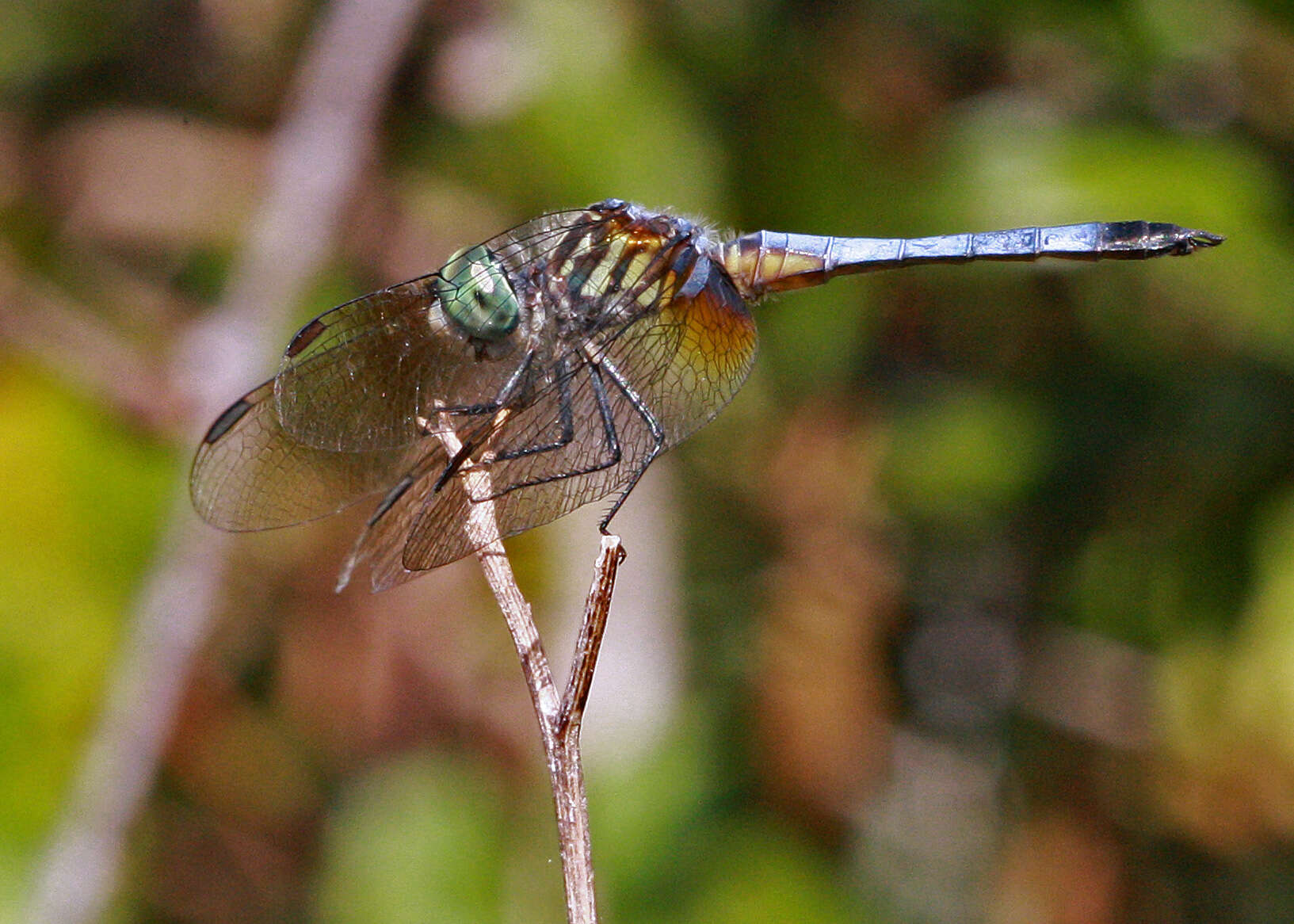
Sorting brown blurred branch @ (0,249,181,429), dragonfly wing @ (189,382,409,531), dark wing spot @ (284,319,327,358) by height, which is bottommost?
dragonfly wing @ (189,382,409,531)

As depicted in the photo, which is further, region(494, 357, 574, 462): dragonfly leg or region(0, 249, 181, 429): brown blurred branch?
region(0, 249, 181, 429): brown blurred branch

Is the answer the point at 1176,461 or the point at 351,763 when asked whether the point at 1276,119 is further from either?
the point at 351,763

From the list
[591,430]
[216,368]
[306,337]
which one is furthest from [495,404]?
[216,368]

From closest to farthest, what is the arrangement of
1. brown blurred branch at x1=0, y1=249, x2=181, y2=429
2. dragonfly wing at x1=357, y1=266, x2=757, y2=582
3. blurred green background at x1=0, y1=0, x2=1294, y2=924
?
dragonfly wing at x1=357, y1=266, x2=757, y2=582 → blurred green background at x1=0, y1=0, x2=1294, y2=924 → brown blurred branch at x1=0, y1=249, x2=181, y2=429

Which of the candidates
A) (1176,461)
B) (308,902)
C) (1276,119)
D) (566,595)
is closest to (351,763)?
(308,902)

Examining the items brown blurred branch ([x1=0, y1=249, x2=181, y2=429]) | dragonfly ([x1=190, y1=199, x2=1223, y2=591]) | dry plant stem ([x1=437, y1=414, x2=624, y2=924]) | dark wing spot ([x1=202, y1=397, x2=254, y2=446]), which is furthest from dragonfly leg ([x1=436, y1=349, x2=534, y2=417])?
brown blurred branch ([x1=0, y1=249, x2=181, y2=429])

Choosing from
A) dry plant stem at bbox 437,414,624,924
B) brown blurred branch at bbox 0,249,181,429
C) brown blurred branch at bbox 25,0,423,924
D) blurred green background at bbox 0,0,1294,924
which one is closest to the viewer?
dry plant stem at bbox 437,414,624,924

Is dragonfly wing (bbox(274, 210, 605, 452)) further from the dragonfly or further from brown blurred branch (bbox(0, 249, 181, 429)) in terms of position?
brown blurred branch (bbox(0, 249, 181, 429))
